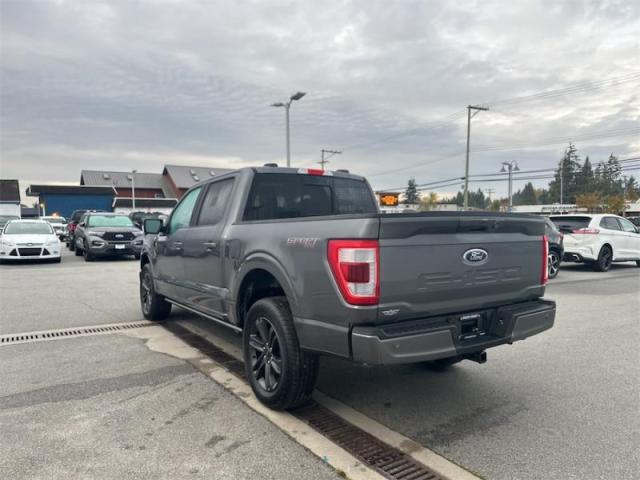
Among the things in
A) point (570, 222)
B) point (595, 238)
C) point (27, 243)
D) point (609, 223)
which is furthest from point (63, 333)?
point (609, 223)

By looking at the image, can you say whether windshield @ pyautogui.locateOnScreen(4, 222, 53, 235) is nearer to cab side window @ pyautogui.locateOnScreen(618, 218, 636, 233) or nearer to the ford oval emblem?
the ford oval emblem

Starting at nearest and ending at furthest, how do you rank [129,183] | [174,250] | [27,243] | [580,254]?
[174,250] < [580,254] < [27,243] < [129,183]

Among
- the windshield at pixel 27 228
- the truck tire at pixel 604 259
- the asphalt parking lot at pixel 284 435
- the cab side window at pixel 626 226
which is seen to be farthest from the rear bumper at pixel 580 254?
the windshield at pixel 27 228

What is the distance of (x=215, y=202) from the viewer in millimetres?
5004

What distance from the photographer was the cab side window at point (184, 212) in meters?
5.55

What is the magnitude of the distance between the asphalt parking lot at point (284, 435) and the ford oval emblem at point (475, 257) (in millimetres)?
1202

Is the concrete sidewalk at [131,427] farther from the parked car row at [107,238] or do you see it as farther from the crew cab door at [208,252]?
the parked car row at [107,238]

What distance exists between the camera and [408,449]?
314 centimetres

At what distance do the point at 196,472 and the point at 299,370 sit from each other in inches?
37.3

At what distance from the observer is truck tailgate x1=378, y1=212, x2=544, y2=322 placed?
3.02 meters

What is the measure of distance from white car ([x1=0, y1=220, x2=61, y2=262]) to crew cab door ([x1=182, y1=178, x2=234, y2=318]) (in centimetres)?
1192

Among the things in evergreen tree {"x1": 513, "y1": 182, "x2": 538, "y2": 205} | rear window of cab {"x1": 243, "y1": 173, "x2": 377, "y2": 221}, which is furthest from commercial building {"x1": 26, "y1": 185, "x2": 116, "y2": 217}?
evergreen tree {"x1": 513, "y1": 182, "x2": 538, "y2": 205}

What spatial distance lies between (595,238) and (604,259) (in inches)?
31.2

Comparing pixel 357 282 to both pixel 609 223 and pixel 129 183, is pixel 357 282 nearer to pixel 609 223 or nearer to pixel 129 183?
pixel 609 223
